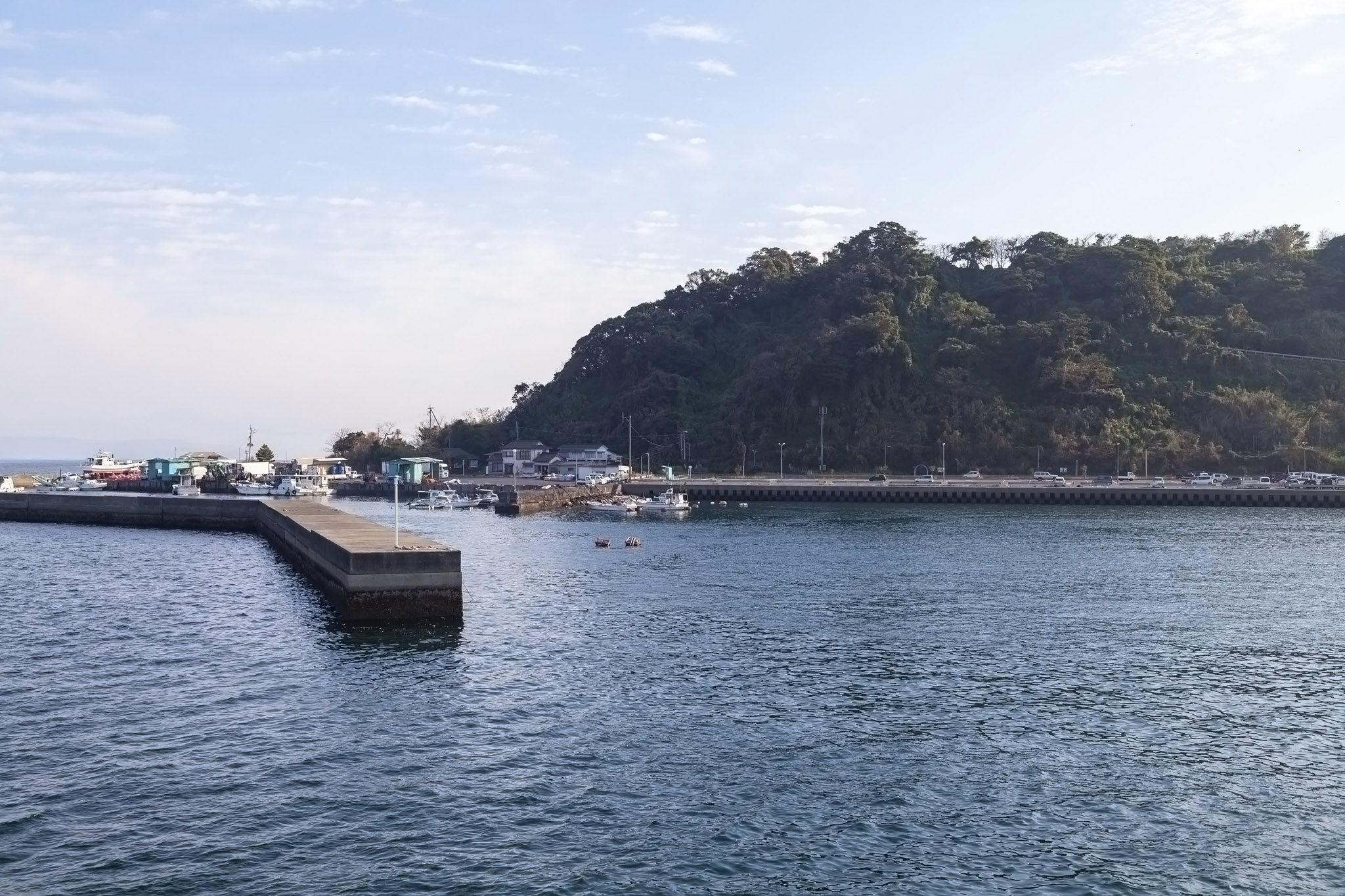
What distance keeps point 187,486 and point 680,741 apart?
100956mm

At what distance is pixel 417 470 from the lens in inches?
4904

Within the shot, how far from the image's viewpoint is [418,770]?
19203 mm

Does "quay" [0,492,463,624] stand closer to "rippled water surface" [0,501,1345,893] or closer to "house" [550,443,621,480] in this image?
"rippled water surface" [0,501,1345,893]

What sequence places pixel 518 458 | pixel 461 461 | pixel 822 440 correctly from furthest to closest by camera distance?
pixel 461 461
pixel 518 458
pixel 822 440

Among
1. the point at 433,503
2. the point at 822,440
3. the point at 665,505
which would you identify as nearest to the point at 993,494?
the point at 665,505

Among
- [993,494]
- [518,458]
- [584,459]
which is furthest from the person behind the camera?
[518,458]

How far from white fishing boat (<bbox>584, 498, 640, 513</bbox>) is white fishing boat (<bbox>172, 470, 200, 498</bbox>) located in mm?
39679

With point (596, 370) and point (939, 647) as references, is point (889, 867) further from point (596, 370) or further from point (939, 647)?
point (596, 370)

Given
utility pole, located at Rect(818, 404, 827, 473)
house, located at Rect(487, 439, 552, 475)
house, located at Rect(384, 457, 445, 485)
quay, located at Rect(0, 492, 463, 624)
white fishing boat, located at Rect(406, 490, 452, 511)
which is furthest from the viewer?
house, located at Rect(487, 439, 552, 475)

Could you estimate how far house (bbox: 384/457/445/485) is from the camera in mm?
122500

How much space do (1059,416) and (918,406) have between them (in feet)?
59.5

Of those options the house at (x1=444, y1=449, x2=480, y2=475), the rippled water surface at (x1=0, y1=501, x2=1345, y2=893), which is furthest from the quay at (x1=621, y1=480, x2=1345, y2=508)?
the rippled water surface at (x1=0, y1=501, x2=1345, y2=893)

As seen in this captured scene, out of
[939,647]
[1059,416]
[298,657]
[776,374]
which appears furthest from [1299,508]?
[298,657]

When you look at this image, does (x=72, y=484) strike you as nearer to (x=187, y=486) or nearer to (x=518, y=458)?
(x=187, y=486)
